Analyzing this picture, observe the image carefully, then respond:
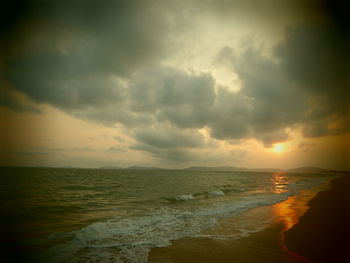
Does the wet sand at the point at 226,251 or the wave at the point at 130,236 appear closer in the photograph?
the wet sand at the point at 226,251

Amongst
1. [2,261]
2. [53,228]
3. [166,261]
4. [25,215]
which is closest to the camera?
[166,261]

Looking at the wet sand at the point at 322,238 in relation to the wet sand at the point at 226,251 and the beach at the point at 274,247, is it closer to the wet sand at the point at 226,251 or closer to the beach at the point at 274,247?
the beach at the point at 274,247

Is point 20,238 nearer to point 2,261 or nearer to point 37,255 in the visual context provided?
point 2,261

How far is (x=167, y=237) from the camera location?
332 inches

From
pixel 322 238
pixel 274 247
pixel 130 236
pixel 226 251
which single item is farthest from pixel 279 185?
pixel 130 236

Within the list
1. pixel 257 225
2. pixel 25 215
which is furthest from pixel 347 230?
pixel 25 215

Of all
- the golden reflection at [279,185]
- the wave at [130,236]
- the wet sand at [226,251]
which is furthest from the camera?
the golden reflection at [279,185]

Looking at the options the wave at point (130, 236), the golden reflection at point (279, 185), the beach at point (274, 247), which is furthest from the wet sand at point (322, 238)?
the golden reflection at point (279, 185)

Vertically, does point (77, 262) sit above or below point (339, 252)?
below

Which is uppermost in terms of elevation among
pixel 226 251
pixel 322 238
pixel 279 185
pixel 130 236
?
pixel 322 238

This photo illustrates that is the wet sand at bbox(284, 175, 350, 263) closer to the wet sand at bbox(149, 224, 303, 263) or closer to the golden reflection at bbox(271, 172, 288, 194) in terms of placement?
the wet sand at bbox(149, 224, 303, 263)

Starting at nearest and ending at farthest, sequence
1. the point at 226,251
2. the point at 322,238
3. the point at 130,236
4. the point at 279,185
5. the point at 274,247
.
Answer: the point at 226,251 < the point at 274,247 < the point at 322,238 < the point at 130,236 < the point at 279,185

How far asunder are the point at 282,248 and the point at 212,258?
3041 mm

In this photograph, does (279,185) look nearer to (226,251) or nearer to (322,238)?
(322,238)
